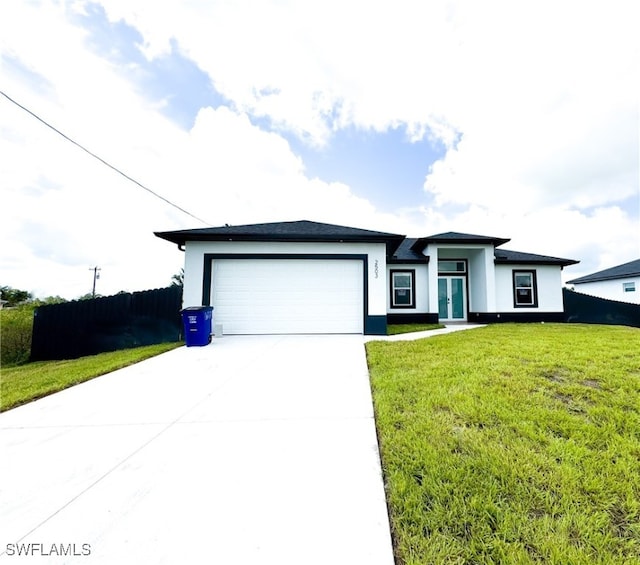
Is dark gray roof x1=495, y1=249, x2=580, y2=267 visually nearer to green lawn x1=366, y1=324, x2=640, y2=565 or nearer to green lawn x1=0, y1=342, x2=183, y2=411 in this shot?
green lawn x1=366, y1=324, x2=640, y2=565

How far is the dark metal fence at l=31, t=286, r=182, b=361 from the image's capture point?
318 inches

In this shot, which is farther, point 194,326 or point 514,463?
point 194,326

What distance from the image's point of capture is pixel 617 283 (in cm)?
1702

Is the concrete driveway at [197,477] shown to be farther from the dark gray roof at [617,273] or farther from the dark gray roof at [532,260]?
the dark gray roof at [617,273]

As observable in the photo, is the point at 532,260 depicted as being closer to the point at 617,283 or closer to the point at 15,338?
the point at 617,283

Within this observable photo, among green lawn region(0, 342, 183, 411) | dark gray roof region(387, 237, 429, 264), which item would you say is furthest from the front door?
green lawn region(0, 342, 183, 411)

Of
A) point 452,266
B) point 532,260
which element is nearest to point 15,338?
point 452,266

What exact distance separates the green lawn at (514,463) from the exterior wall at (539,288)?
8.76m

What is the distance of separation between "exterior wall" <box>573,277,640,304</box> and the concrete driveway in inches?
833

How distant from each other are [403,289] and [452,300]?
2493mm

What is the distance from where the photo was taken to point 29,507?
1.87m

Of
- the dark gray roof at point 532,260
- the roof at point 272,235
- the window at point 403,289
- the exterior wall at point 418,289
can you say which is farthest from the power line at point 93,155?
the dark gray roof at point 532,260

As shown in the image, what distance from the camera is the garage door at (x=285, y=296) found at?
8500mm

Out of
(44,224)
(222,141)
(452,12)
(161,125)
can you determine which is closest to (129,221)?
(44,224)
